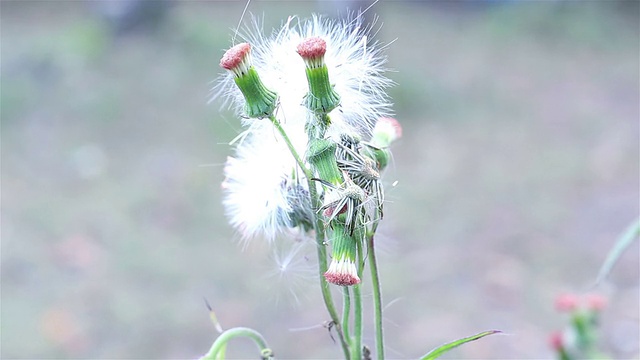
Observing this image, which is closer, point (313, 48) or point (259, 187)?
point (313, 48)

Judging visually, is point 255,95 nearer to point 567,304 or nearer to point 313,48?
point 313,48

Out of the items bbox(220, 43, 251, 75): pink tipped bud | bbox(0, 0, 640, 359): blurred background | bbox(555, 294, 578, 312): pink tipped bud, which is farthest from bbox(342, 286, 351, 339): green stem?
bbox(0, 0, 640, 359): blurred background

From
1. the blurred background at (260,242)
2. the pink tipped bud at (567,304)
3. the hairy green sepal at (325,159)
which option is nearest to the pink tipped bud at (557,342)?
the pink tipped bud at (567,304)

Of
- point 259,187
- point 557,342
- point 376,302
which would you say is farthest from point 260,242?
point 376,302

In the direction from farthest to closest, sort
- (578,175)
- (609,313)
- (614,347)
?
(578,175)
(609,313)
(614,347)

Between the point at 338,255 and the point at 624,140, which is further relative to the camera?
the point at 624,140

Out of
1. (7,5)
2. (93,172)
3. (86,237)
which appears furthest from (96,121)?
(7,5)

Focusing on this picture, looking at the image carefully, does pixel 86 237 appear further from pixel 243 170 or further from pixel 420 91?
pixel 243 170

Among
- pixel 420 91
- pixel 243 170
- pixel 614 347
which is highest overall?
pixel 420 91
